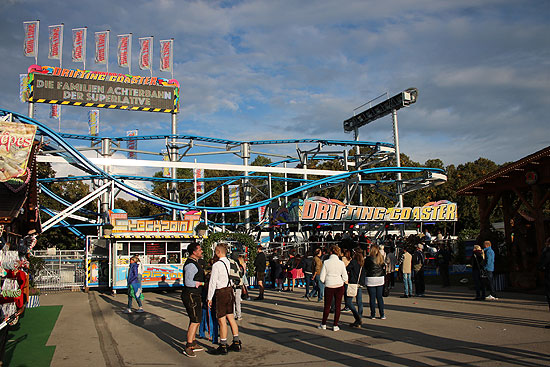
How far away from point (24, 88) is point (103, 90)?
17.9 ft

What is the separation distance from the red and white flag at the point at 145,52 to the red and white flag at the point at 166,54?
40.2 inches

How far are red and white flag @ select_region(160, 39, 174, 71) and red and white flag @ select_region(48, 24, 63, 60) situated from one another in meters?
7.65

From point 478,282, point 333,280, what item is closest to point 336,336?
point 333,280

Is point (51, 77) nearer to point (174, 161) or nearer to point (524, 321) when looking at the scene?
point (174, 161)

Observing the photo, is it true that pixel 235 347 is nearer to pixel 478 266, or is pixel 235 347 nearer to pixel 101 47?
pixel 478 266

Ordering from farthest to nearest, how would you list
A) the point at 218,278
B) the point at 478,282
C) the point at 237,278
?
the point at 478,282
the point at 237,278
the point at 218,278

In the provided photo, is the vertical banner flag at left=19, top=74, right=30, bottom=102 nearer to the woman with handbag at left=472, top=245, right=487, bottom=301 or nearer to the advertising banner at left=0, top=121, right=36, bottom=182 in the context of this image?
the advertising banner at left=0, top=121, right=36, bottom=182

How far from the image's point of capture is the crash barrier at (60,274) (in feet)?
64.5

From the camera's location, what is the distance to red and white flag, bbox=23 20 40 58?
3331 cm

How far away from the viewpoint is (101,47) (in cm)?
3503

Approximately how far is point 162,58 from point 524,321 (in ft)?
113

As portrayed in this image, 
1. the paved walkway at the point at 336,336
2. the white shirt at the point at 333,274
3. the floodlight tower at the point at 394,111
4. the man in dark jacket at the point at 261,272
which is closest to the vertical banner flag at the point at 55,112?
the floodlight tower at the point at 394,111

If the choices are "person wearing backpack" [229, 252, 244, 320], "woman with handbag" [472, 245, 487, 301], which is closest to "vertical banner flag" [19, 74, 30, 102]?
"person wearing backpack" [229, 252, 244, 320]

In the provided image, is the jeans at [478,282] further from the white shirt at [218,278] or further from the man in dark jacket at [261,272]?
the white shirt at [218,278]
